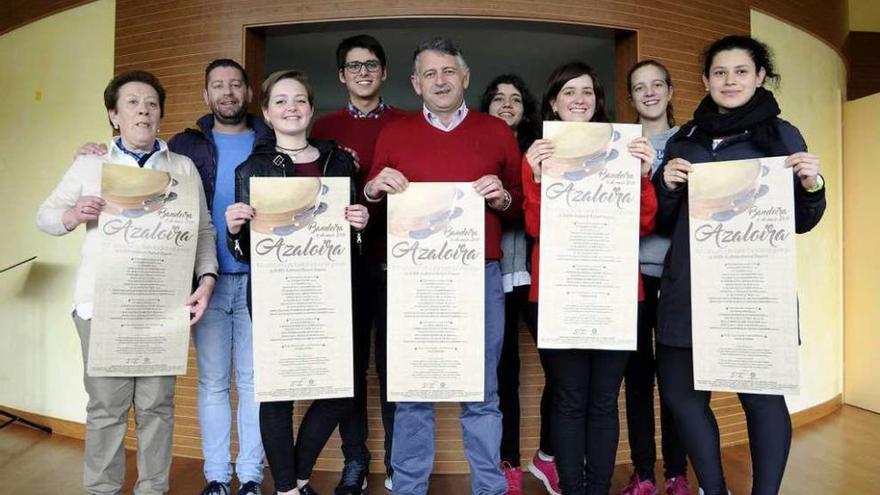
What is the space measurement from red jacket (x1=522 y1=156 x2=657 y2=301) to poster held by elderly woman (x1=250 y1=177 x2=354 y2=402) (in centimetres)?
59

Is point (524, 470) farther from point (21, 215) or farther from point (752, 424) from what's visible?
point (21, 215)

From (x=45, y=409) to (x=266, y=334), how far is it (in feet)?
8.11

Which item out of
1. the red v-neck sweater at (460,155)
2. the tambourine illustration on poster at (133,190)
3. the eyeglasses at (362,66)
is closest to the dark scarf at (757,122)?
the red v-neck sweater at (460,155)

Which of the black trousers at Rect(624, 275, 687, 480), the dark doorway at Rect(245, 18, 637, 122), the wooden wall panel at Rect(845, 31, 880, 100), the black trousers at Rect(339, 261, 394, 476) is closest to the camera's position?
the black trousers at Rect(339, 261, 394, 476)

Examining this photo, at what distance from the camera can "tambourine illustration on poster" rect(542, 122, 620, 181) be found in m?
1.95

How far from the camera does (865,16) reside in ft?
16.9

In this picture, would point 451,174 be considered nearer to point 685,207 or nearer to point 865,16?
point 685,207

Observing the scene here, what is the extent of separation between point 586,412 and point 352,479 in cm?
104

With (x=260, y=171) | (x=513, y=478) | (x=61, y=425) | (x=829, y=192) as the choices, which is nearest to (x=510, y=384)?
(x=513, y=478)

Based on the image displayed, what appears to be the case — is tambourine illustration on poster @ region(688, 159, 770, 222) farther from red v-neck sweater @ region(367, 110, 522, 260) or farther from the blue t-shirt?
the blue t-shirt

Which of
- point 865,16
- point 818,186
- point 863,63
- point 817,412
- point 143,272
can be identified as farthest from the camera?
point 865,16

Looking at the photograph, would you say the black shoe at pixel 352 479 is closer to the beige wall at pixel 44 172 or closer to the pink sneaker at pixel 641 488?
the pink sneaker at pixel 641 488

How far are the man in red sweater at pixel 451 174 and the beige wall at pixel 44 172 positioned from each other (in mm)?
2279

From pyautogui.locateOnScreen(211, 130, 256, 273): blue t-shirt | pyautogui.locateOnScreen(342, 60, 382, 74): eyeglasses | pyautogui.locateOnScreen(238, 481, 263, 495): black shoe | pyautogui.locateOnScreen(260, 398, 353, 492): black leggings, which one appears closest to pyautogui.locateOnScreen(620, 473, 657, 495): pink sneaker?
pyautogui.locateOnScreen(260, 398, 353, 492): black leggings
